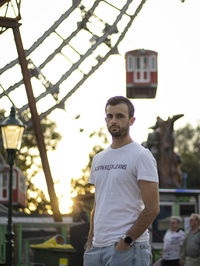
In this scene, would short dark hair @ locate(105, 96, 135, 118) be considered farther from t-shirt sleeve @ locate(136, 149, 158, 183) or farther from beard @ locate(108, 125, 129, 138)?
t-shirt sleeve @ locate(136, 149, 158, 183)

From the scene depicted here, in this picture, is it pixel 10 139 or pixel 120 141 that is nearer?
pixel 120 141

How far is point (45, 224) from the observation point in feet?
58.6

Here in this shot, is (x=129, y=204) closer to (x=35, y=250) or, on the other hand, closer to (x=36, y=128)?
(x=35, y=250)

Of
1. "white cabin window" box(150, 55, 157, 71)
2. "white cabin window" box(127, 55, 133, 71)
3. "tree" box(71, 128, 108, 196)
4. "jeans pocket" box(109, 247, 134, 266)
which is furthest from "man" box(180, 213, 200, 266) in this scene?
"tree" box(71, 128, 108, 196)

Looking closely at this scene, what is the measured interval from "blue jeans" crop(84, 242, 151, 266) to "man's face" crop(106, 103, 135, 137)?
0.76 metres

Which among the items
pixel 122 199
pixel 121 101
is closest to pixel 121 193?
pixel 122 199

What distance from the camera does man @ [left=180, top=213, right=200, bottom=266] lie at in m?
11.2

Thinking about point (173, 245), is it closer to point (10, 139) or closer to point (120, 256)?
point (10, 139)

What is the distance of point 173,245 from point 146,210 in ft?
28.6

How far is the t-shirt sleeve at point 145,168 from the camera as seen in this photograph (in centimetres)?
412

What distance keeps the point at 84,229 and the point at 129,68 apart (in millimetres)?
5775

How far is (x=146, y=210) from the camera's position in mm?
4062

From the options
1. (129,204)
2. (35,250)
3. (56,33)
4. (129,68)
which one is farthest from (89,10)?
(129,204)

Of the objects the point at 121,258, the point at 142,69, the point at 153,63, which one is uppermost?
the point at 153,63
